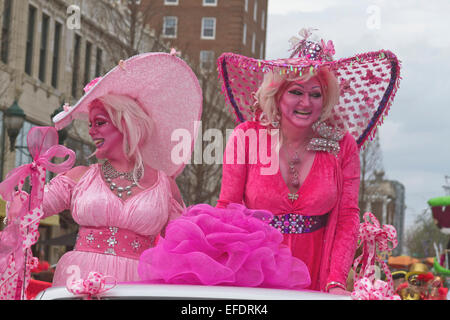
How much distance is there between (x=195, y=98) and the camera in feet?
15.8

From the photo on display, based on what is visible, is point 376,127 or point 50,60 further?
point 50,60

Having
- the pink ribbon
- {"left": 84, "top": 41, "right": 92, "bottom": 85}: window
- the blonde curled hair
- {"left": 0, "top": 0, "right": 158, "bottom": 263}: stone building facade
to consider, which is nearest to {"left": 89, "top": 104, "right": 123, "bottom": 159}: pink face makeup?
the blonde curled hair

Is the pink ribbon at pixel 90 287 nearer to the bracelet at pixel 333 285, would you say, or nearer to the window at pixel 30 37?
the bracelet at pixel 333 285

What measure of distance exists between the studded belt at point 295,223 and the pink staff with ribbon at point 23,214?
1129mm

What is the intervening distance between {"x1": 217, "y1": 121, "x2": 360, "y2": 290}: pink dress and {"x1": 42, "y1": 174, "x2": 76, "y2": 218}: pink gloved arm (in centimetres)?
86

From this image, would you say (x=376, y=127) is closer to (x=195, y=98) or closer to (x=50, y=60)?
(x=195, y=98)

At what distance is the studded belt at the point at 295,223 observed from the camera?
163 inches

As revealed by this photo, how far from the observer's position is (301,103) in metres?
4.21

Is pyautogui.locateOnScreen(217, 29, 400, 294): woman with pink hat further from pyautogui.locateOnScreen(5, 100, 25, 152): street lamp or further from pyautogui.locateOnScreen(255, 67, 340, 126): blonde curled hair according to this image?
pyautogui.locateOnScreen(5, 100, 25, 152): street lamp

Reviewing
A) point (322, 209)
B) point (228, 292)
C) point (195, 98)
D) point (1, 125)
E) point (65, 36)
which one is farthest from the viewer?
point (65, 36)

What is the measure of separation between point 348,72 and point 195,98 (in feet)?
3.06

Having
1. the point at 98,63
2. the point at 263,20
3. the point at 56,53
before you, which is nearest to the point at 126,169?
the point at 98,63

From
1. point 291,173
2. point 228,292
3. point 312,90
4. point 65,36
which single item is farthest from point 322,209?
point 65,36

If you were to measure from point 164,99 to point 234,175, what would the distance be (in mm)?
809
